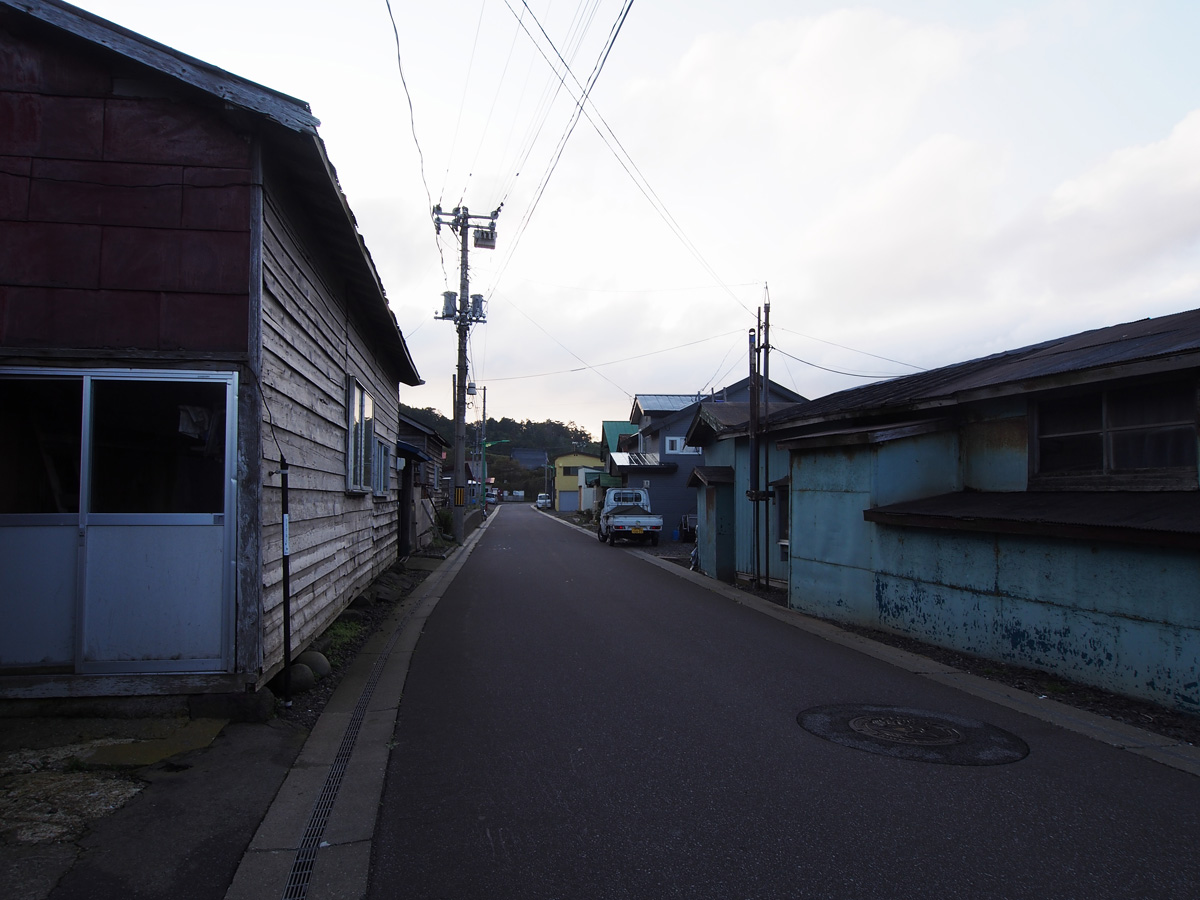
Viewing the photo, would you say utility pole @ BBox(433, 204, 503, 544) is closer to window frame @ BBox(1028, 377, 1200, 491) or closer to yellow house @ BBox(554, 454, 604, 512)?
window frame @ BBox(1028, 377, 1200, 491)

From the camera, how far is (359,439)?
36.9ft

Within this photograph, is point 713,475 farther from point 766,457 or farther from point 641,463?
point 641,463

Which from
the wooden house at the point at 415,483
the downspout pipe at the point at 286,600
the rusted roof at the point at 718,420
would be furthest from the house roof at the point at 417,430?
the downspout pipe at the point at 286,600

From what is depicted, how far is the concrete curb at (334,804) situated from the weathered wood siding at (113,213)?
2.98m

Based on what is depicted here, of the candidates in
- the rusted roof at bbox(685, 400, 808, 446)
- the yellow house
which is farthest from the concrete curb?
the yellow house

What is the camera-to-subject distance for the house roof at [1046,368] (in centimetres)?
705

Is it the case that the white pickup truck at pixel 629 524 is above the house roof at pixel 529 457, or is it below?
below

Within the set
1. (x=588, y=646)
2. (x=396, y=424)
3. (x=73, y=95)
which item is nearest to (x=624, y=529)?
(x=396, y=424)

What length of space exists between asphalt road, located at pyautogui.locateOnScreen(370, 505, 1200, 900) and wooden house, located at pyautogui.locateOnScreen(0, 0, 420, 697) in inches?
74.3

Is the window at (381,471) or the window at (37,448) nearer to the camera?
the window at (37,448)

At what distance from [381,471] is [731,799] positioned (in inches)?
451

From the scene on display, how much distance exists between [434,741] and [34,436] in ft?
13.6

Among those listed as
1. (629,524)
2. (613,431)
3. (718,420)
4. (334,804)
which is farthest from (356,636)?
(613,431)

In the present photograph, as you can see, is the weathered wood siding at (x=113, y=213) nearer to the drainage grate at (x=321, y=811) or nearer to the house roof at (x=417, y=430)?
the drainage grate at (x=321, y=811)
